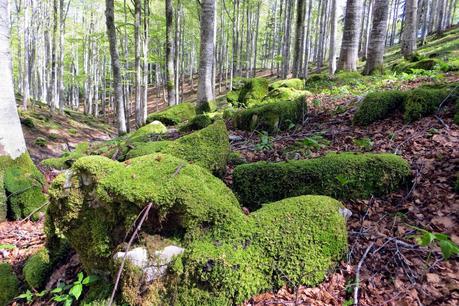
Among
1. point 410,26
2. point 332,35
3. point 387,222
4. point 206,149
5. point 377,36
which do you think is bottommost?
point 387,222

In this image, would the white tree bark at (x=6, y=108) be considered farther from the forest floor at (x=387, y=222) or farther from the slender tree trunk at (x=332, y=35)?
the slender tree trunk at (x=332, y=35)

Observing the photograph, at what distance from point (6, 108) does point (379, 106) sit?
20.3ft

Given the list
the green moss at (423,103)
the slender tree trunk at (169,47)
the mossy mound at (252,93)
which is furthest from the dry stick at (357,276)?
the slender tree trunk at (169,47)

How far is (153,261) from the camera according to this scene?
2.26 meters

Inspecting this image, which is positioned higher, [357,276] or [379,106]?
[379,106]

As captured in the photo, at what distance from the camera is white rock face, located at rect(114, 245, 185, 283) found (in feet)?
7.41

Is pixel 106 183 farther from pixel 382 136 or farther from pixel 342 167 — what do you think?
pixel 382 136

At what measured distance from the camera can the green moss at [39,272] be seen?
3.00m

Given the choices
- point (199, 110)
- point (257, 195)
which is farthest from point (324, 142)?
point (199, 110)

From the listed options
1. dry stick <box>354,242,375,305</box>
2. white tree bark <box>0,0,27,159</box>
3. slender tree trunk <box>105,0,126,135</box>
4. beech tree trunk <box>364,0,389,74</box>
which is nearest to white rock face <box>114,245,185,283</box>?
dry stick <box>354,242,375,305</box>

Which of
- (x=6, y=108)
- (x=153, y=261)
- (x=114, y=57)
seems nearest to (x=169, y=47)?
(x=114, y=57)

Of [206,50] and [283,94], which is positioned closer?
[283,94]

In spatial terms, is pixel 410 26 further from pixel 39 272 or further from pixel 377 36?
pixel 39 272

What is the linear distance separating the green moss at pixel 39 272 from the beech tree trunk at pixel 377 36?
9778 millimetres
